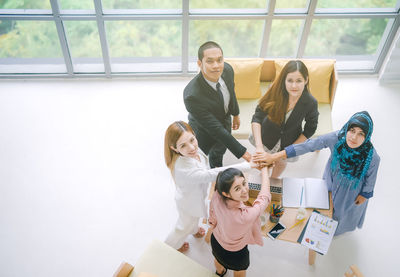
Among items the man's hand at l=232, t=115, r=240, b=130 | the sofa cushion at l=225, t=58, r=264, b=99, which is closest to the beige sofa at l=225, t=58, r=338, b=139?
the sofa cushion at l=225, t=58, r=264, b=99

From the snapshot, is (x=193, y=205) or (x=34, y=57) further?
(x=34, y=57)

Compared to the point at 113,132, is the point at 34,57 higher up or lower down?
higher up

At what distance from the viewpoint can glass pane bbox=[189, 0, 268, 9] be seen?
483cm

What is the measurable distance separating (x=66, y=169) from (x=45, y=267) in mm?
1174

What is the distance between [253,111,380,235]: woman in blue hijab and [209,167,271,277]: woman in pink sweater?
0.49 m

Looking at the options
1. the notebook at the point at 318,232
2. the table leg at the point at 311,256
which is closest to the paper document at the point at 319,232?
the notebook at the point at 318,232

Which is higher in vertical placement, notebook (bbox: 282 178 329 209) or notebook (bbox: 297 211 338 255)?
notebook (bbox: 282 178 329 209)

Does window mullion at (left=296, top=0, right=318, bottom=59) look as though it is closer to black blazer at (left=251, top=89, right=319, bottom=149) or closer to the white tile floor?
the white tile floor

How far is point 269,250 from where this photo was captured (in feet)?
11.4

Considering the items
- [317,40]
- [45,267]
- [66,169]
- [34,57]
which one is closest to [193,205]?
[45,267]

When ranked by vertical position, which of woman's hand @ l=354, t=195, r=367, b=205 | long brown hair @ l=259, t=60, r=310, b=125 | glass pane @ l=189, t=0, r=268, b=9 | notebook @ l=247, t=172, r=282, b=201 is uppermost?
glass pane @ l=189, t=0, r=268, b=9

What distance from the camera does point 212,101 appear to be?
314cm

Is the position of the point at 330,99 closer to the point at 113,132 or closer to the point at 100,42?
the point at 113,132

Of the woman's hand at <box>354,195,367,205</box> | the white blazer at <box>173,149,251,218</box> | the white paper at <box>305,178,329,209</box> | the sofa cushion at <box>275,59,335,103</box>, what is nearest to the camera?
the white blazer at <box>173,149,251,218</box>
